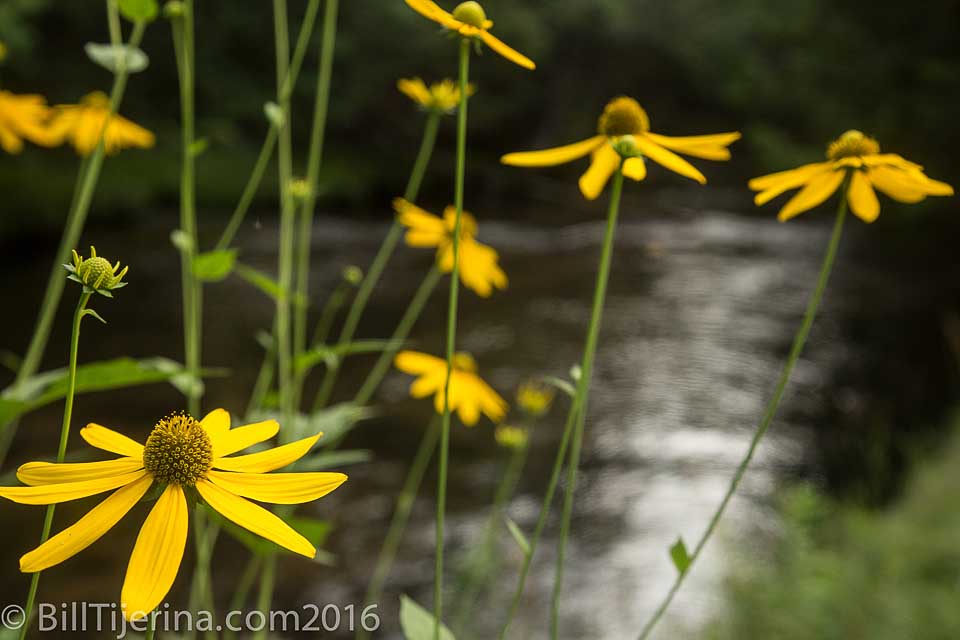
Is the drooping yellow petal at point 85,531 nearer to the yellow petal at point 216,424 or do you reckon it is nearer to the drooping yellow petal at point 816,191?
the yellow petal at point 216,424

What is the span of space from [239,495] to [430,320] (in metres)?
3.61

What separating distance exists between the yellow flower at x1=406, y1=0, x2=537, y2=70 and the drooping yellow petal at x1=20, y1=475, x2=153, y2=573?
24 centimetres

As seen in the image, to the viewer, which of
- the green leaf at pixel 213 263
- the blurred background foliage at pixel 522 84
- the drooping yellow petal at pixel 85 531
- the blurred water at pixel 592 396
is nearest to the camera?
the drooping yellow petal at pixel 85 531

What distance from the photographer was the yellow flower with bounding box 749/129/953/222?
45 centimetres

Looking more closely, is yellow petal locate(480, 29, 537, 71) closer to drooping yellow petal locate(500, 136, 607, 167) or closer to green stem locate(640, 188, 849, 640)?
drooping yellow petal locate(500, 136, 607, 167)

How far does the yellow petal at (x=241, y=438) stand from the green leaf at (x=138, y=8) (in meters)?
0.44

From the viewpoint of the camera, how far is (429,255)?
17.6 ft

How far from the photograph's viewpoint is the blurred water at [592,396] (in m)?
2.14

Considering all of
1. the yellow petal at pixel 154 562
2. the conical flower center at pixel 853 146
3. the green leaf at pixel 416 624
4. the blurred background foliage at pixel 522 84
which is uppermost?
the blurred background foliage at pixel 522 84

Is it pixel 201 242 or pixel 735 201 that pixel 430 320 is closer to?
pixel 201 242

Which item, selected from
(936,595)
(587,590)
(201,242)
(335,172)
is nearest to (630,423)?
(587,590)

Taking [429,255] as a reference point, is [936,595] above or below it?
below

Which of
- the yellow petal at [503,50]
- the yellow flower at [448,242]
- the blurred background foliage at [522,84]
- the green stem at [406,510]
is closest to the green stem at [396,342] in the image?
the yellow flower at [448,242]

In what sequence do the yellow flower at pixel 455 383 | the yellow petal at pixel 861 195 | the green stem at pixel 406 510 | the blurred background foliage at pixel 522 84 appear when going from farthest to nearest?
the blurred background foliage at pixel 522 84
the green stem at pixel 406 510
the yellow flower at pixel 455 383
the yellow petal at pixel 861 195
